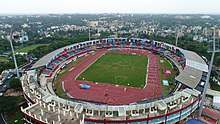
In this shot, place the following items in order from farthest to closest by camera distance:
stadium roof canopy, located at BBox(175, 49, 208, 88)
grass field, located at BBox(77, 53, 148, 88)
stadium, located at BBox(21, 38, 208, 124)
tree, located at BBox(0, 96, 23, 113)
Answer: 1. grass field, located at BBox(77, 53, 148, 88)
2. stadium roof canopy, located at BBox(175, 49, 208, 88)
3. tree, located at BBox(0, 96, 23, 113)
4. stadium, located at BBox(21, 38, 208, 124)

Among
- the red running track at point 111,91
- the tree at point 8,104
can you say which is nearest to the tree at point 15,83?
the tree at point 8,104

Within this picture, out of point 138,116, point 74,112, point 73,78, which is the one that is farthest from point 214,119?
point 73,78

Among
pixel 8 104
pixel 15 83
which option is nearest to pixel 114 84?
pixel 8 104

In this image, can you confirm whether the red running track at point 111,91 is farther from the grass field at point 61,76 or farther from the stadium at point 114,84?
the grass field at point 61,76

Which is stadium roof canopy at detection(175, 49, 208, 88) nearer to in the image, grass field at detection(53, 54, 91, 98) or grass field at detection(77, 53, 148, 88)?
grass field at detection(77, 53, 148, 88)

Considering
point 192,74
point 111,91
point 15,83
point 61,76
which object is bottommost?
point 111,91

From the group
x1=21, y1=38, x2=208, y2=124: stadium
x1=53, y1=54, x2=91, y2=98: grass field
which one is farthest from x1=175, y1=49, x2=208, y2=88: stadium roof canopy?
x1=53, y1=54, x2=91, y2=98: grass field

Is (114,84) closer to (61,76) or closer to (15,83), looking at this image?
(61,76)
